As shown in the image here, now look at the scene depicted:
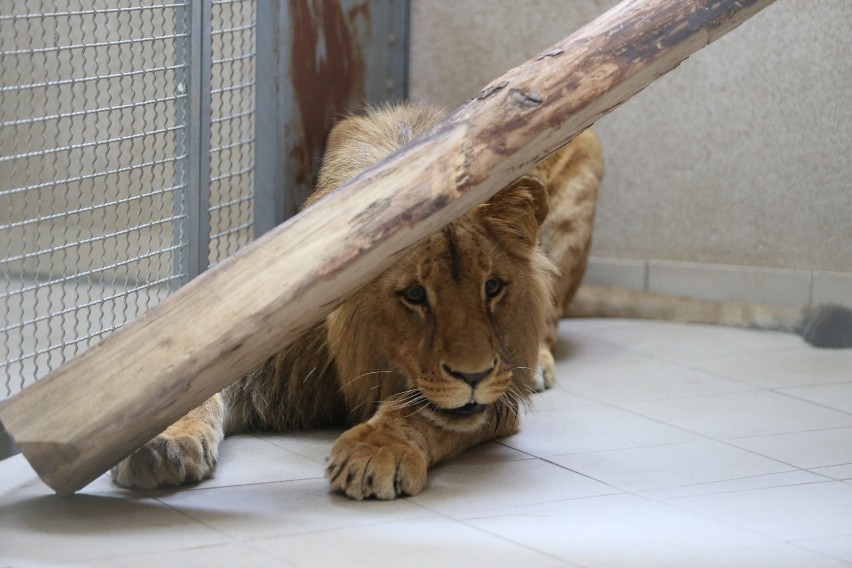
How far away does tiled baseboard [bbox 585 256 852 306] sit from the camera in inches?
219

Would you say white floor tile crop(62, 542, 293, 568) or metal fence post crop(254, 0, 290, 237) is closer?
white floor tile crop(62, 542, 293, 568)

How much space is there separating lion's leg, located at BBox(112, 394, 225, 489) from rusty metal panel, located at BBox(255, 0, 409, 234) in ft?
5.24

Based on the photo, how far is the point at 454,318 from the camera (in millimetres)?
3232

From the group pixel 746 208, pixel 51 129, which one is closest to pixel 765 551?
pixel 746 208

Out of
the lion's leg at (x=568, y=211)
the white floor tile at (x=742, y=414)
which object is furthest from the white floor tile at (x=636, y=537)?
the lion's leg at (x=568, y=211)

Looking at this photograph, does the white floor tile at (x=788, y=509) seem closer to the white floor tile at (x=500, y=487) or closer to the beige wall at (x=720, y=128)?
the white floor tile at (x=500, y=487)

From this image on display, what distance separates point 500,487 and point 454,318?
0.46 m

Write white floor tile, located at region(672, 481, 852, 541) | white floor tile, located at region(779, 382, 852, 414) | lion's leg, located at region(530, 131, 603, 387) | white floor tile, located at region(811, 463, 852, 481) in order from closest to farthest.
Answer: white floor tile, located at region(672, 481, 852, 541), white floor tile, located at region(811, 463, 852, 481), white floor tile, located at region(779, 382, 852, 414), lion's leg, located at region(530, 131, 603, 387)

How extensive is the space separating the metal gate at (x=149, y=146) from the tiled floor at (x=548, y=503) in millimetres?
670

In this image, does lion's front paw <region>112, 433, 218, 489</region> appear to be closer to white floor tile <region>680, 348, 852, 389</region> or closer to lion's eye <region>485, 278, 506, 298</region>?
lion's eye <region>485, 278, 506, 298</region>

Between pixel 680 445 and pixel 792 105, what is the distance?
2.38 metres

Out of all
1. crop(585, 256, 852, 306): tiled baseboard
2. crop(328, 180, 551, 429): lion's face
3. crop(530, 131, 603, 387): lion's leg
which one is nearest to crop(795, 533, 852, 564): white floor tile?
crop(328, 180, 551, 429): lion's face

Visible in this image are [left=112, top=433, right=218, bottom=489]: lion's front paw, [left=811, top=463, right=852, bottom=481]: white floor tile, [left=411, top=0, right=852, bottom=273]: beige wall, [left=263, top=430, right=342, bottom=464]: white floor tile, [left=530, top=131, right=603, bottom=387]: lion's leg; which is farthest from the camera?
[left=411, top=0, right=852, bottom=273]: beige wall

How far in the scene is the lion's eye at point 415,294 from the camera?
10.8 ft
